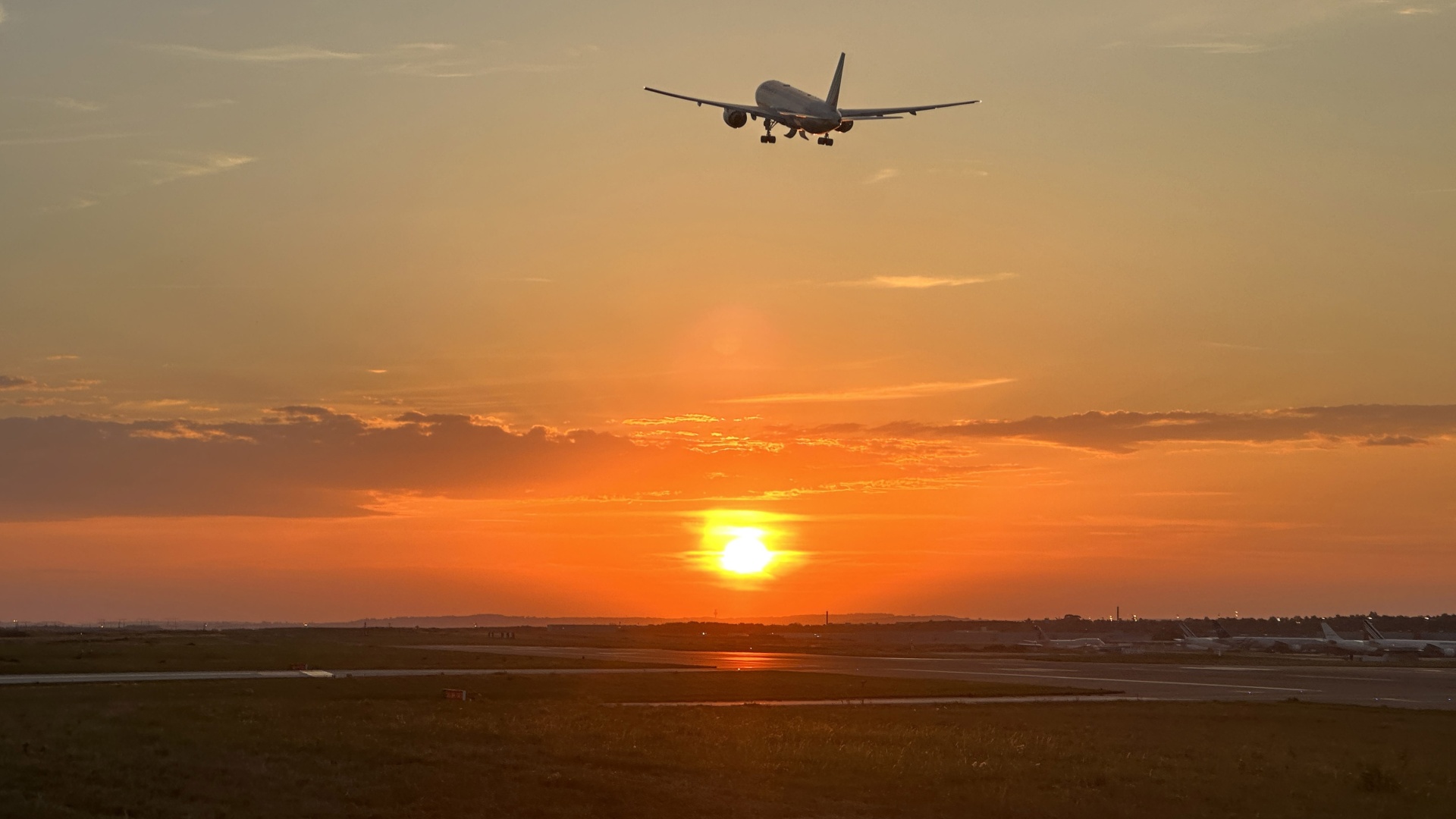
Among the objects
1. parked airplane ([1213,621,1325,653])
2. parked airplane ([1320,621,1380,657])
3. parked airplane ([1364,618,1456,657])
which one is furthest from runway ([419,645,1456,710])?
parked airplane ([1213,621,1325,653])

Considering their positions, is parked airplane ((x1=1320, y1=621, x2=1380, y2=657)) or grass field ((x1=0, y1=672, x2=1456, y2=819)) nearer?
grass field ((x1=0, y1=672, x2=1456, y2=819))

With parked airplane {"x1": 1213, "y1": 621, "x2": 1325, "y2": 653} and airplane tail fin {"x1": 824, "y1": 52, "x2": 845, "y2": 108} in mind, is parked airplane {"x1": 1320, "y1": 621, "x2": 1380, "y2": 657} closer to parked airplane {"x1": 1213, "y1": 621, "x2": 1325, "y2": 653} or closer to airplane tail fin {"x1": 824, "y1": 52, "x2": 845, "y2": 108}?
parked airplane {"x1": 1213, "y1": 621, "x2": 1325, "y2": 653}

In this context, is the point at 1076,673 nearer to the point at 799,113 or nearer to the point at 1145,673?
the point at 1145,673

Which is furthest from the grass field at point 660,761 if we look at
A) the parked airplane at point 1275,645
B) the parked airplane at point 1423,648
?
the parked airplane at point 1275,645

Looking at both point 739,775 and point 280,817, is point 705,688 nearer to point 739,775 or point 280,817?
point 739,775

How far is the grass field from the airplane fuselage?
33.9 meters

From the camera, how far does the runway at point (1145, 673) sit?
84500mm

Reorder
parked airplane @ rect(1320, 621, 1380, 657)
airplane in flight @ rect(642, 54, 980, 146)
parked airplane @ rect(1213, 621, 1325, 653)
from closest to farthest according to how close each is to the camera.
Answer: airplane in flight @ rect(642, 54, 980, 146)
parked airplane @ rect(1320, 621, 1380, 657)
parked airplane @ rect(1213, 621, 1325, 653)

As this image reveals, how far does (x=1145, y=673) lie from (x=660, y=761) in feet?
279

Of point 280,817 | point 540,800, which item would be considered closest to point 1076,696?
point 540,800

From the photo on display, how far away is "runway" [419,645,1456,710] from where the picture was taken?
84.5 meters

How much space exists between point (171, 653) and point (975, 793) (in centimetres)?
9016

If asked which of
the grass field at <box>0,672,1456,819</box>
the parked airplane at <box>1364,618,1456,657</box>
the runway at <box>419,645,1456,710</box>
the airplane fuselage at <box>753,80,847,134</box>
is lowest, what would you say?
the grass field at <box>0,672,1456,819</box>

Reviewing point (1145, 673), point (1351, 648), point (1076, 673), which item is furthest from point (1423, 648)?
point (1076, 673)
